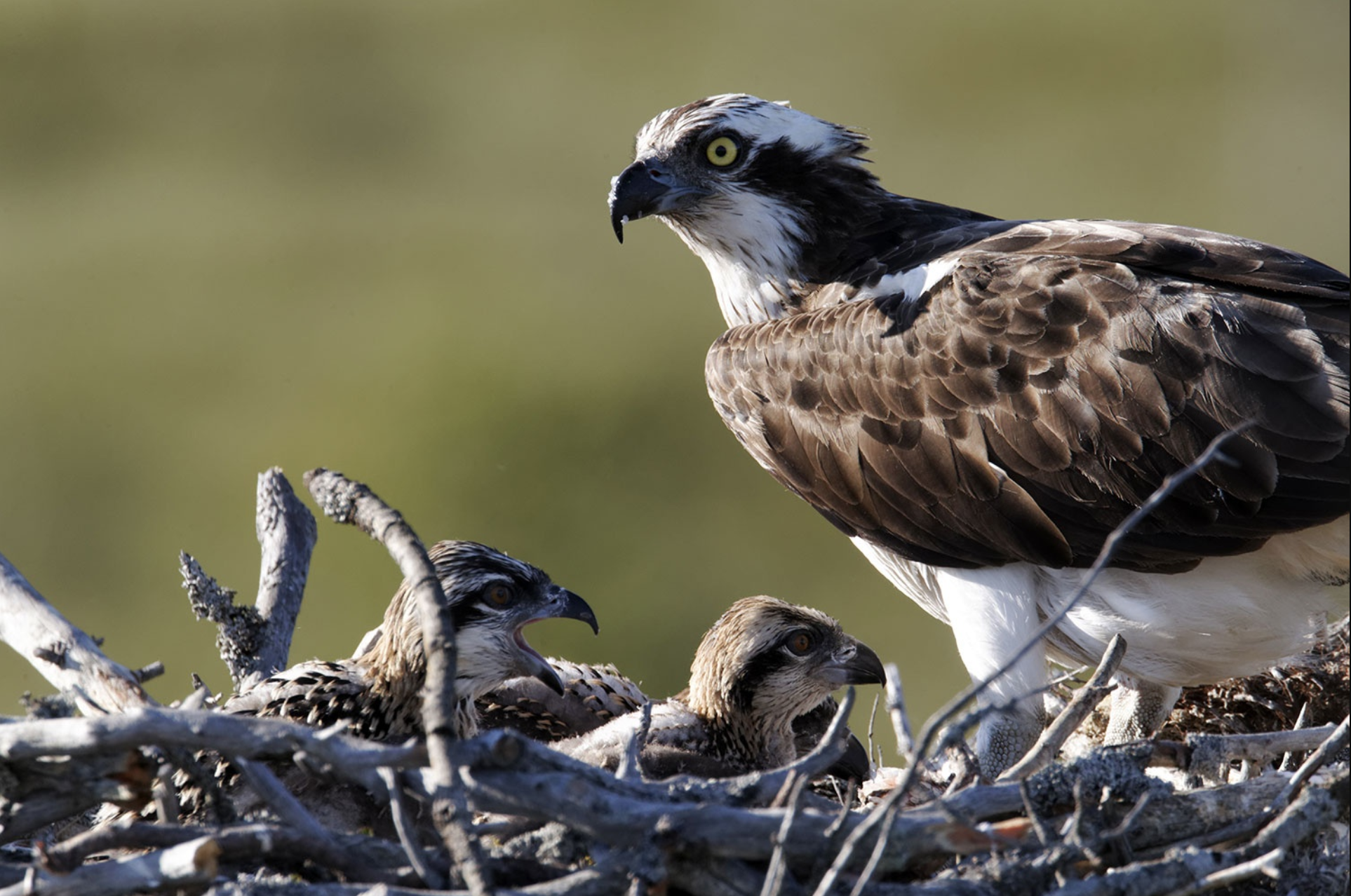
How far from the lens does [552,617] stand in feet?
16.8

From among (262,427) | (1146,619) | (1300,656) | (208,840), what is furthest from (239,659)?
(262,427)

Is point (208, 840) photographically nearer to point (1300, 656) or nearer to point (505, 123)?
point (1300, 656)

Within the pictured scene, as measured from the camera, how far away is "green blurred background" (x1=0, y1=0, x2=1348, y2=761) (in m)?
17.4

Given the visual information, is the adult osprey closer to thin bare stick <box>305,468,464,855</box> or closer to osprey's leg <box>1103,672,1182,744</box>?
osprey's leg <box>1103,672,1182,744</box>

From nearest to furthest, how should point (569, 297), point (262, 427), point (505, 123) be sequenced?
point (262, 427), point (569, 297), point (505, 123)

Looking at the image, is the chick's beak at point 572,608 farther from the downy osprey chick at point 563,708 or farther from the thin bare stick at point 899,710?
the thin bare stick at point 899,710

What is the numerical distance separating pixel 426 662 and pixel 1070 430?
203 cm

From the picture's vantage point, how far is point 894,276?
552 centimetres

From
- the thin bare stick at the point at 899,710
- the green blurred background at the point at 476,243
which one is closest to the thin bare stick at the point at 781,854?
the thin bare stick at the point at 899,710

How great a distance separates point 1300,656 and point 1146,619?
890 mm

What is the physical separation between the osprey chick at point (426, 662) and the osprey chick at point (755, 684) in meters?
0.39

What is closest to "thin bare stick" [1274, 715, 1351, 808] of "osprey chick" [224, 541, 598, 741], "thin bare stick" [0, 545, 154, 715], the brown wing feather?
the brown wing feather

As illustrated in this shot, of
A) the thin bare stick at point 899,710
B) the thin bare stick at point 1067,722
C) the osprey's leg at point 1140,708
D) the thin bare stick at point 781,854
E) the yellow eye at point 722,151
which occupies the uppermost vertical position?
the yellow eye at point 722,151

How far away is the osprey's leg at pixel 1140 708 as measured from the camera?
5.54m
